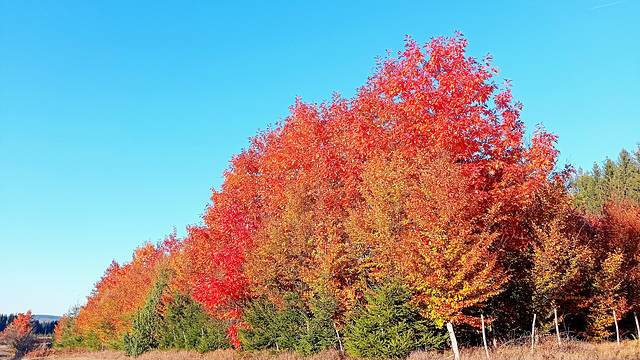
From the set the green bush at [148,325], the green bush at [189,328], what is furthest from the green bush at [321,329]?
the green bush at [148,325]

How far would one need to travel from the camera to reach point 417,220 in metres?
19.7

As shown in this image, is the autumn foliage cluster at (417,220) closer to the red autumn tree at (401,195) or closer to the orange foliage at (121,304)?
the red autumn tree at (401,195)

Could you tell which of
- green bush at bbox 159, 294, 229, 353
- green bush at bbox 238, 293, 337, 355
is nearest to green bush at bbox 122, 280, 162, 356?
green bush at bbox 159, 294, 229, 353

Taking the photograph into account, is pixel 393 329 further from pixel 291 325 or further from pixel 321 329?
pixel 291 325

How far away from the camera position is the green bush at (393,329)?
2008 cm

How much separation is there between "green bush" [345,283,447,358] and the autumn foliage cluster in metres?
0.34

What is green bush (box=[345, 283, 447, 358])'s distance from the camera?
20078 millimetres

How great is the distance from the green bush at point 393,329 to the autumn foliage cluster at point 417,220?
344 mm

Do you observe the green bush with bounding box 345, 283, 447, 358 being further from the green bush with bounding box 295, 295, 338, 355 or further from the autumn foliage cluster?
the green bush with bounding box 295, 295, 338, 355

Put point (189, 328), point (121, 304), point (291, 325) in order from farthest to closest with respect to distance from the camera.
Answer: point (121, 304) < point (189, 328) < point (291, 325)

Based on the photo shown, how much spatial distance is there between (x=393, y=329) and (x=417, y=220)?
4938mm

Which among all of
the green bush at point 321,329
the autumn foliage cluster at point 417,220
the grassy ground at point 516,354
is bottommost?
the grassy ground at point 516,354

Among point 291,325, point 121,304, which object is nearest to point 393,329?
point 291,325

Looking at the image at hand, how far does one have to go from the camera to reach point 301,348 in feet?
82.3
